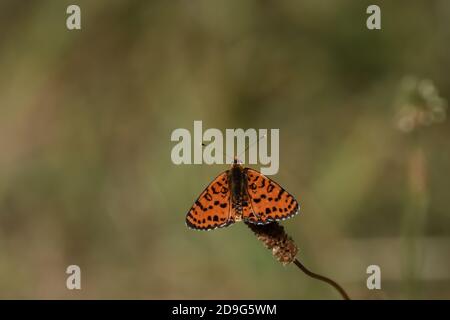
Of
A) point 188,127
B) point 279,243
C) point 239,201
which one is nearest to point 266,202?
point 239,201

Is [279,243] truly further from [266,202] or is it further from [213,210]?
Result: [213,210]

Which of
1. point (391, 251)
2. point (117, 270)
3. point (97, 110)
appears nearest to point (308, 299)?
point (391, 251)

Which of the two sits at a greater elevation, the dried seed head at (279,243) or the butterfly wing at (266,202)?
the butterfly wing at (266,202)

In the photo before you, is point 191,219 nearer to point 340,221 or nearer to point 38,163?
point 340,221

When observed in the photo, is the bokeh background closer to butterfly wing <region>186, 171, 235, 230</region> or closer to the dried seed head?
butterfly wing <region>186, 171, 235, 230</region>

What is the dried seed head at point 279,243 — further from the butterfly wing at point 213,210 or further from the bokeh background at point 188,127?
the bokeh background at point 188,127

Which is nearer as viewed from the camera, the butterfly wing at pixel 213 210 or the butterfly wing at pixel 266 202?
the butterfly wing at pixel 266 202

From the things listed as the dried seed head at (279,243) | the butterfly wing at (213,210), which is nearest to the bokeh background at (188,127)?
the butterfly wing at (213,210)
